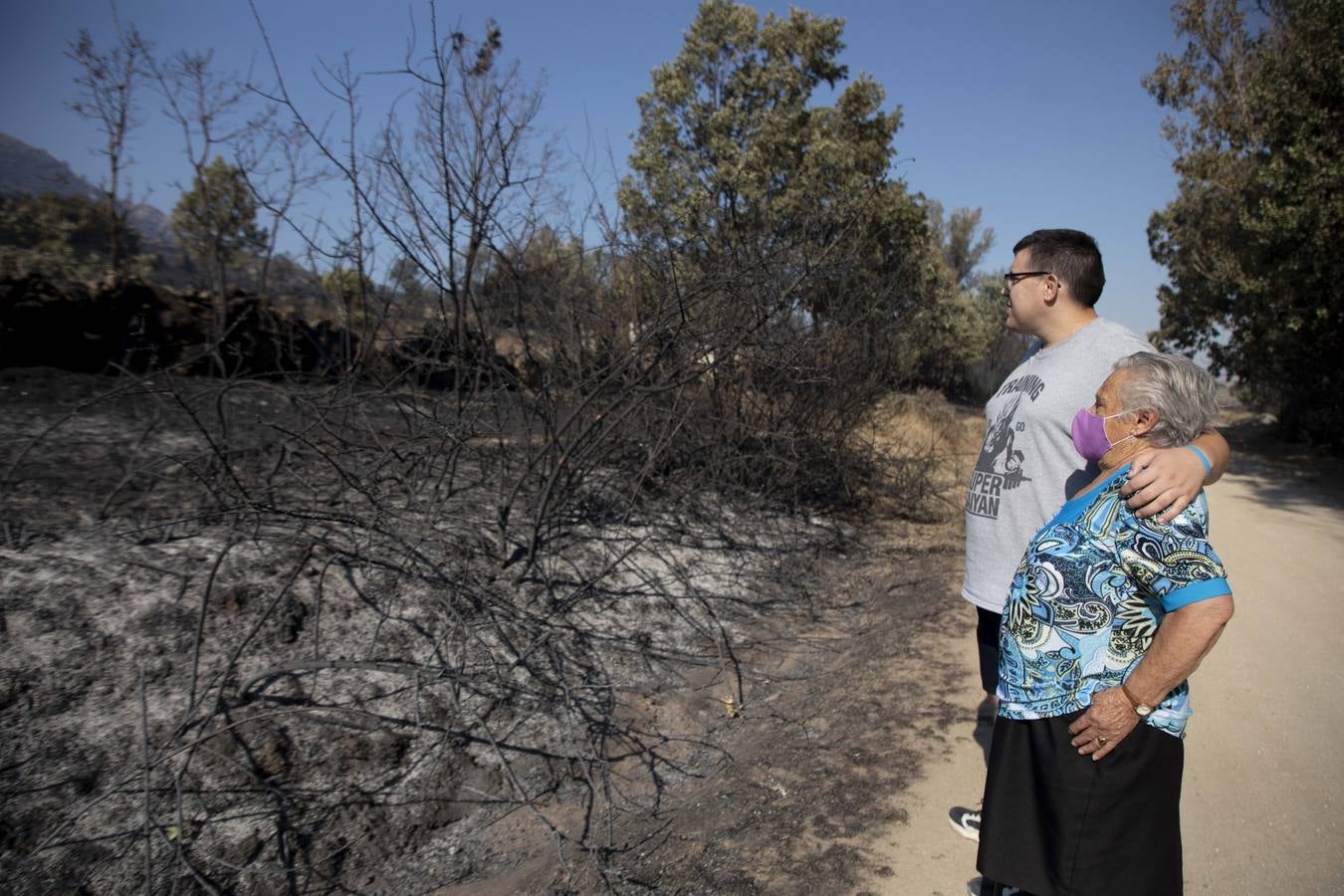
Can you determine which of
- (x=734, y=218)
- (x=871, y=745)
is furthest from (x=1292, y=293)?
(x=871, y=745)

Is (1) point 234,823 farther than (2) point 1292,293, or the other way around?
(2) point 1292,293

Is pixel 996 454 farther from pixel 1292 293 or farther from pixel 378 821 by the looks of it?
pixel 1292 293

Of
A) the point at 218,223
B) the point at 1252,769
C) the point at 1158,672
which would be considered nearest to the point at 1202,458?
the point at 1158,672

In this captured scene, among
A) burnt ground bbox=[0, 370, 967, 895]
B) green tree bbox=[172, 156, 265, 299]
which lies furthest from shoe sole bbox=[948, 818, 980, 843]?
green tree bbox=[172, 156, 265, 299]

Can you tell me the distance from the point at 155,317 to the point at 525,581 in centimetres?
646

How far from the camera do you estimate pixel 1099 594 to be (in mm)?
1720

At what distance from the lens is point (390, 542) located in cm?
419

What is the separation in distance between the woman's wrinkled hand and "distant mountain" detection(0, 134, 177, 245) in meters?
9.92

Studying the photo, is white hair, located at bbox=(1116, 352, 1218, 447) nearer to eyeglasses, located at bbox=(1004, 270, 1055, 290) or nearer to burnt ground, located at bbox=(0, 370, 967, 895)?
eyeglasses, located at bbox=(1004, 270, 1055, 290)

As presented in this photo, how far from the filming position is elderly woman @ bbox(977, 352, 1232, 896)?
65.2 inches

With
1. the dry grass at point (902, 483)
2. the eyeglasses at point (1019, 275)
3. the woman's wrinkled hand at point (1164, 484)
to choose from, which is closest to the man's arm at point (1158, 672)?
the woman's wrinkled hand at point (1164, 484)

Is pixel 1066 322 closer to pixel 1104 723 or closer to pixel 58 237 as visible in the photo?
pixel 1104 723

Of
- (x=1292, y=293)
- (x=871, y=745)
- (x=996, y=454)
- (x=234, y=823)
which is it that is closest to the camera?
(x=996, y=454)

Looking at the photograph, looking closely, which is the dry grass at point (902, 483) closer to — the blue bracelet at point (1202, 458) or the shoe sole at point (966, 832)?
the shoe sole at point (966, 832)
